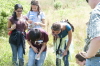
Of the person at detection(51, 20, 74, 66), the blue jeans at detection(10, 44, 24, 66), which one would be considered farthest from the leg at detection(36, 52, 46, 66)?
the blue jeans at detection(10, 44, 24, 66)

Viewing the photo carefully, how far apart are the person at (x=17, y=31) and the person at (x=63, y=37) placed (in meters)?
0.73

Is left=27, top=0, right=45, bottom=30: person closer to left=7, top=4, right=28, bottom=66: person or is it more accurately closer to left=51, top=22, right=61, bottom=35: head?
left=7, top=4, right=28, bottom=66: person

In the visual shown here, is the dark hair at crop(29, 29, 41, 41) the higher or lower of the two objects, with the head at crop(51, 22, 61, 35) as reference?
lower

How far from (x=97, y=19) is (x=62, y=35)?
79.9 inches

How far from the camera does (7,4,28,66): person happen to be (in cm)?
394

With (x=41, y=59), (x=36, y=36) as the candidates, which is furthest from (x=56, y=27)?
(x=41, y=59)

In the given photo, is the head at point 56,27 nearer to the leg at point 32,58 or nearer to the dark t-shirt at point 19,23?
the leg at point 32,58

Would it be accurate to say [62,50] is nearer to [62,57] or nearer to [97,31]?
[62,57]

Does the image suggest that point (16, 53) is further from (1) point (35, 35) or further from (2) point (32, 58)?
(1) point (35, 35)

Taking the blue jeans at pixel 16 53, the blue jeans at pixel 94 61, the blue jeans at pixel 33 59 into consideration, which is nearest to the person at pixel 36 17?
the blue jeans at pixel 16 53

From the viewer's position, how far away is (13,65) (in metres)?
4.03

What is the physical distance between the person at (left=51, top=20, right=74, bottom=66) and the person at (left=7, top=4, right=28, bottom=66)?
28.7 inches

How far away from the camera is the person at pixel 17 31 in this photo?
394 cm

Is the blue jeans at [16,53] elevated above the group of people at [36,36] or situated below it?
below
